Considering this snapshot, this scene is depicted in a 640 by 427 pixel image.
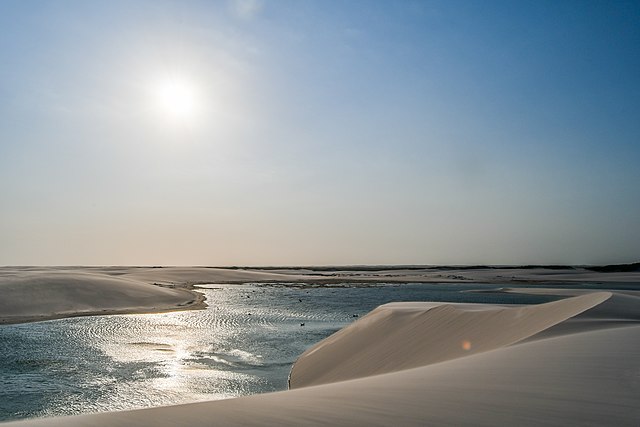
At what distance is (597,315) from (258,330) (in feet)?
39.5

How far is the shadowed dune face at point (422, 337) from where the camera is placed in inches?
320

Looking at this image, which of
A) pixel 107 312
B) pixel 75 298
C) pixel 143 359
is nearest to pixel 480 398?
pixel 143 359

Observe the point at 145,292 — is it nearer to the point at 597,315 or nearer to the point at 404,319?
the point at 404,319

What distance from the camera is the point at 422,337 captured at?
9477 millimetres

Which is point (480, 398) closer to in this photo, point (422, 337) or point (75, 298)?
point (422, 337)

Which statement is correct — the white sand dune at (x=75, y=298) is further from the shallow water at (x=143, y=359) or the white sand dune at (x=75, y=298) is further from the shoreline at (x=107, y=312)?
the shallow water at (x=143, y=359)

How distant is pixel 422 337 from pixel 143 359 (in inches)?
286

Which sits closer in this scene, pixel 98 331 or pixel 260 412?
pixel 260 412

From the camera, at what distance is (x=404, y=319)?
1100 cm

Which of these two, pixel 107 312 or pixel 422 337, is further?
pixel 107 312

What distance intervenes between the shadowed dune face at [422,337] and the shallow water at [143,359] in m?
1.05

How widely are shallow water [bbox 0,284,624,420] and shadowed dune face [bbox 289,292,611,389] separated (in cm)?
105

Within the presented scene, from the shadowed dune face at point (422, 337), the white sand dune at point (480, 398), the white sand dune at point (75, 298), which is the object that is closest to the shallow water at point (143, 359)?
the shadowed dune face at point (422, 337)

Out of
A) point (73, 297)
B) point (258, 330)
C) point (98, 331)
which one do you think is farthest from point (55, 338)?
point (73, 297)
